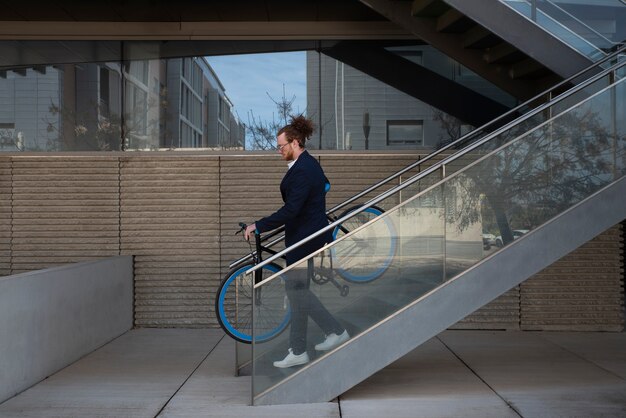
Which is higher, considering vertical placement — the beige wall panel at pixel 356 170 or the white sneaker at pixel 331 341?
the beige wall panel at pixel 356 170

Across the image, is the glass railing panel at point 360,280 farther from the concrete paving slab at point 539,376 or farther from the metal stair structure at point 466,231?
the concrete paving slab at point 539,376

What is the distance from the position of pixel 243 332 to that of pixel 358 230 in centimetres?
146

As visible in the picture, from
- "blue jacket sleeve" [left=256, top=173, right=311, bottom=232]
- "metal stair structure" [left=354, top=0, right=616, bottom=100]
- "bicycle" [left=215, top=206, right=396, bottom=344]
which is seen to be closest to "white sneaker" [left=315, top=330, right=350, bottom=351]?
"bicycle" [left=215, top=206, right=396, bottom=344]

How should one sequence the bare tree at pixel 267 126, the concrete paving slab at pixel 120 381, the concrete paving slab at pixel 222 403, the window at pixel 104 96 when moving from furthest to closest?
the bare tree at pixel 267 126, the window at pixel 104 96, the concrete paving slab at pixel 120 381, the concrete paving slab at pixel 222 403

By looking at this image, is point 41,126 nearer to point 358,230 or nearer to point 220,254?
point 220,254

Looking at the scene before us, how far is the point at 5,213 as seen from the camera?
32.4ft

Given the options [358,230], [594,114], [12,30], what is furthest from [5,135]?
[594,114]

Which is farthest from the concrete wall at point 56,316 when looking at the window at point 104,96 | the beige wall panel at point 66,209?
the window at point 104,96

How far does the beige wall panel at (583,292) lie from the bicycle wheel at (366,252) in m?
4.28

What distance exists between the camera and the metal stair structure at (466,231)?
5.93 meters

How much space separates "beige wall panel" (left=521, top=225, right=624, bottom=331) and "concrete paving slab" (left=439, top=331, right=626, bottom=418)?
563 millimetres

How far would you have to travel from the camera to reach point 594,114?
6.83 meters

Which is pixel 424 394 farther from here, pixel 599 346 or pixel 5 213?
pixel 5 213

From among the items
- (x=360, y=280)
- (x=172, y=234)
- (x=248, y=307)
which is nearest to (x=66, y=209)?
(x=172, y=234)
